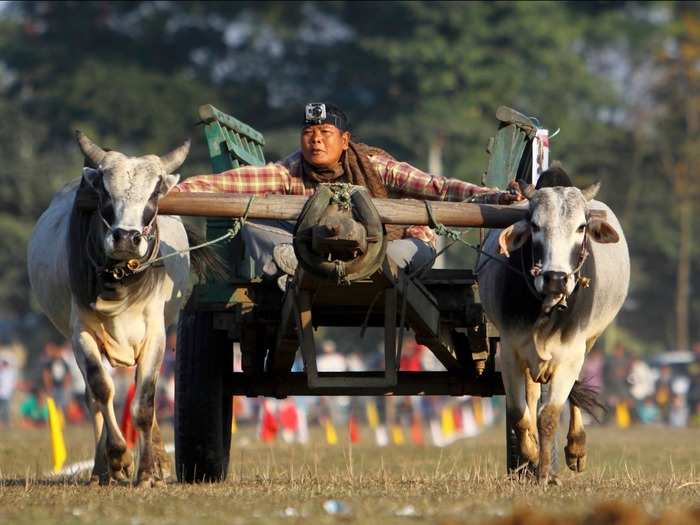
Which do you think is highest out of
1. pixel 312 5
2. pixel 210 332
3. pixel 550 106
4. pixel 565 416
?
pixel 312 5

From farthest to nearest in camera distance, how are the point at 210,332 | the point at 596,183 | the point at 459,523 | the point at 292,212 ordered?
the point at 210,332 < the point at 596,183 < the point at 292,212 < the point at 459,523

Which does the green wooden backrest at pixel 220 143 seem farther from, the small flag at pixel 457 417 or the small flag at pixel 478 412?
the small flag at pixel 478 412

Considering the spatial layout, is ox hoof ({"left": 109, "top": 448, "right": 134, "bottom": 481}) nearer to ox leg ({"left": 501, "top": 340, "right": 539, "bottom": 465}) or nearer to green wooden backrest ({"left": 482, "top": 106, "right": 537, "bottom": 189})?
ox leg ({"left": 501, "top": 340, "right": 539, "bottom": 465})

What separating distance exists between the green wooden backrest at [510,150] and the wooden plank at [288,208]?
190cm

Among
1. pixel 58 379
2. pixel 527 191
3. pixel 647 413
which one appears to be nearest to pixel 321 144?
pixel 527 191

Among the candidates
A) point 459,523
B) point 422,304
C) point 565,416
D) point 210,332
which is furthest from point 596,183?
point 565,416

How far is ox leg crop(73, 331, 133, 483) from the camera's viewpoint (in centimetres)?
944

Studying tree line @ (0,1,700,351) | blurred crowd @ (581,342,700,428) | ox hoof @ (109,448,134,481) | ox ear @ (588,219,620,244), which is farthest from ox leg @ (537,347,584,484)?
tree line @ (0,1,700,351)

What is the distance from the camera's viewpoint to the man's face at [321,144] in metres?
10.1

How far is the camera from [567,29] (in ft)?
141

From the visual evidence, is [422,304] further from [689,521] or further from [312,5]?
[312,5]

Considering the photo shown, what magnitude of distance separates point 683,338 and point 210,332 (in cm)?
3523

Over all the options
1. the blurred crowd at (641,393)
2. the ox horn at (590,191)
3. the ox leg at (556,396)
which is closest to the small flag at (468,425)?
the blurred crowd at (641,393)

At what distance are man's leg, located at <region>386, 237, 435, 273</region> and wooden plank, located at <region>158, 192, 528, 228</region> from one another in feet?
1.21
